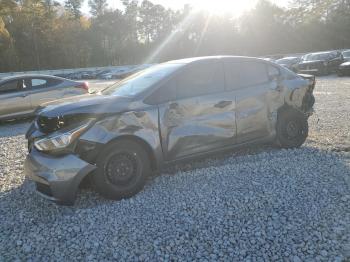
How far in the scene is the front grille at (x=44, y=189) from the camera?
434 centimetres

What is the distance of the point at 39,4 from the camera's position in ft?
205

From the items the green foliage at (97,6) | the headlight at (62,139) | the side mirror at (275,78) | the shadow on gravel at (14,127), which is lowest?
the shadow on gravel at (14,127)

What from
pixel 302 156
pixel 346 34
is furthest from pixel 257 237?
pixel 346 34

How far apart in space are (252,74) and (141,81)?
5.73ft

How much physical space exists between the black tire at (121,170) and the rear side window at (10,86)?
7271 millimetres

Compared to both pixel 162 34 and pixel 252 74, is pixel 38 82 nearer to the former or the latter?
pixel 252 74

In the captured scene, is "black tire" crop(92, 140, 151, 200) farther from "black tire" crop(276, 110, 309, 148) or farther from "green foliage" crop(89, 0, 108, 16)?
"green foliage" crop(89, 0, 108, 16)

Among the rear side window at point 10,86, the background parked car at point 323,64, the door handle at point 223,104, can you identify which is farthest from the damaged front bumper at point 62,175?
the background parked car at point 323,64

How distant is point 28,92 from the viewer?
10.8 meters

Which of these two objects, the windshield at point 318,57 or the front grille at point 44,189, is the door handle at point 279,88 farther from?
the windshield at point 318,57

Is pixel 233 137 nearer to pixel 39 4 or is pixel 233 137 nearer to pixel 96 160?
pixel 96 160

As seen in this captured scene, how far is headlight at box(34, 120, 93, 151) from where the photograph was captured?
14.1ft

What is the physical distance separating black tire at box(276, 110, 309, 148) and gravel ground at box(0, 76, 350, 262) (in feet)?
1.49

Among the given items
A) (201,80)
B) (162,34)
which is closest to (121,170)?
(201,80)
